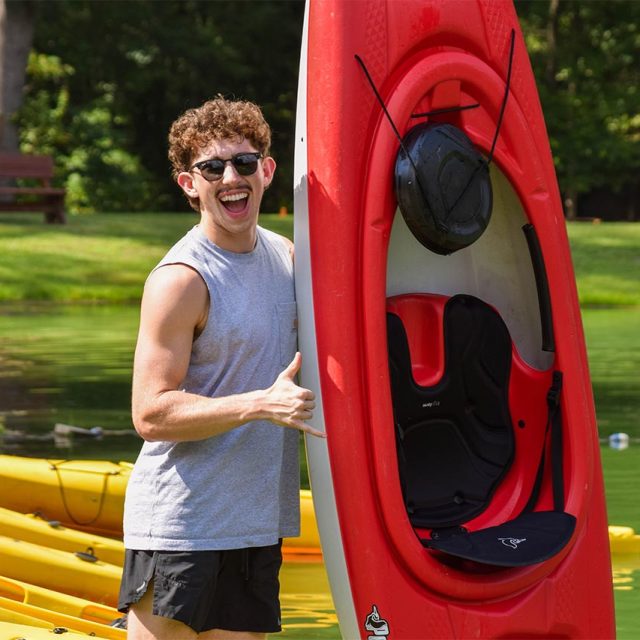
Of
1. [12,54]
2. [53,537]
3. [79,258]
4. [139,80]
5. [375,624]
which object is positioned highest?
[139,80]

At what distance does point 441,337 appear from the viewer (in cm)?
411

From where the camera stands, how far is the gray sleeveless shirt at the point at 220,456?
10.2ft

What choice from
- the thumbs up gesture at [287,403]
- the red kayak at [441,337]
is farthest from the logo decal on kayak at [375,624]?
the thumbs up gesture at [287,403]

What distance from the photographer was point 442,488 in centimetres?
405

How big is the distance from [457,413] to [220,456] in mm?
1155

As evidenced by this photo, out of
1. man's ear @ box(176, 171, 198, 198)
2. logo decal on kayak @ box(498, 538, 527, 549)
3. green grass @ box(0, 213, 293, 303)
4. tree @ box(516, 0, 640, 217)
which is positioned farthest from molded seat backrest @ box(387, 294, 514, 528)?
tree @ box(516, 0, 640, 217)

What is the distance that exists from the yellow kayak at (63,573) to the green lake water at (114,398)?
606 millimetres

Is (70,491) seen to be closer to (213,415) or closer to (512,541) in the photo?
(512,541)

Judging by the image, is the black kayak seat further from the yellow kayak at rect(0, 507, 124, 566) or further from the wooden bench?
the wooden bench

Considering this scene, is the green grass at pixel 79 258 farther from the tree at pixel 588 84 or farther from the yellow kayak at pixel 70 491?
the yellow kayak at pixel 70 491

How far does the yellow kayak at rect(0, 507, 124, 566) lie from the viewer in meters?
5.50

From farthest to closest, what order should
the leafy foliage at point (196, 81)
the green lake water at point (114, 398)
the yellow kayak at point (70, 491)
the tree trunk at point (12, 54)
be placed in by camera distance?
the leafy foliage at point (196, 81), the tree trunk at point (12, 54), the yellow kayak at point (70, 491), the green lake water at point (114, 398)

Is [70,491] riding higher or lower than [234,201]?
lower

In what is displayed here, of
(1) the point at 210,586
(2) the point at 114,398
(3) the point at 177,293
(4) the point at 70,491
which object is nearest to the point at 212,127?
(3) the point at 177,293
